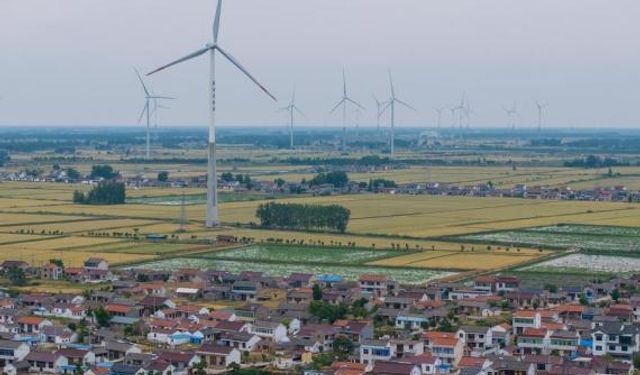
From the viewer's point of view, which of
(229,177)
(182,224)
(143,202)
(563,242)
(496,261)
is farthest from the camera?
(229,177)

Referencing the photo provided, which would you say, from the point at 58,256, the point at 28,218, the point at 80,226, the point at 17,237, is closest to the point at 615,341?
the point at 58,256

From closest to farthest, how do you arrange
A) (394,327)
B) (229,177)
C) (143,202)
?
(394,327) < (143,202) < (229,177)

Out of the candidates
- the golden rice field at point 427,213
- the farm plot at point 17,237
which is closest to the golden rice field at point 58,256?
the farm plot at point 17,237

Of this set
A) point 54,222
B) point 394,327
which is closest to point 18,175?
point 54,222

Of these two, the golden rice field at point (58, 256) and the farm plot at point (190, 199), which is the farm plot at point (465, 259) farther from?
the farm plot at point (190, 199)

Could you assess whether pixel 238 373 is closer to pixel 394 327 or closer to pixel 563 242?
pixel 394 327

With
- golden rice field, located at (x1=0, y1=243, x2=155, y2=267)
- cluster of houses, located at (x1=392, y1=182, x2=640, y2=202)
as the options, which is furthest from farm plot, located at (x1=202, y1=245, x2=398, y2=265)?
cluster of houses, located at (x1=392, y1=182, x2=640, y2=202)

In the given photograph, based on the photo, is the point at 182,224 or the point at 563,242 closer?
the point at 563,242
